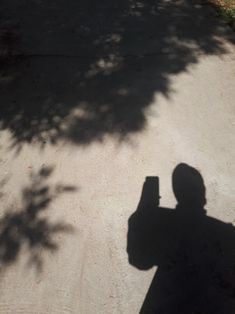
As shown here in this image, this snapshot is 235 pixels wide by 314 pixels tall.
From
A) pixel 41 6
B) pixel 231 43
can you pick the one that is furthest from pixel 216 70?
pixel 41 6

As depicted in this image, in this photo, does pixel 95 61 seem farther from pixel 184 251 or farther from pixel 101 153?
pixel 184 251

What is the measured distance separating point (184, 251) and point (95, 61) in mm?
3195

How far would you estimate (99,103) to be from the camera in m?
4.29

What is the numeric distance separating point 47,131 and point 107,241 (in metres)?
1.66

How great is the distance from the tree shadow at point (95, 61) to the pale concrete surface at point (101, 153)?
19mm

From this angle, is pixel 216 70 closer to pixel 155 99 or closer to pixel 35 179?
pixel 155 99

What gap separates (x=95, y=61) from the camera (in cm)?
495

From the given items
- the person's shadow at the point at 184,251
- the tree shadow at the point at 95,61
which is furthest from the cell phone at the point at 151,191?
the tree shadow at the point at 95,61

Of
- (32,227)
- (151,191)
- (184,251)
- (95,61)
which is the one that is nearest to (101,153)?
(151,191)

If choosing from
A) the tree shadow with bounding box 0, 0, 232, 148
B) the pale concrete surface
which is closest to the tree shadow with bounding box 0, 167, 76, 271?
the pale concrete surface

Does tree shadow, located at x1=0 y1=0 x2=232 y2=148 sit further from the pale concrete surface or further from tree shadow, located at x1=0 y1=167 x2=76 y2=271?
tree shadow, located at x1=0 y1=167 x2=76 y2=271

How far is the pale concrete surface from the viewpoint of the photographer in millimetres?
2834

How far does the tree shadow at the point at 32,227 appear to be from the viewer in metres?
3.02

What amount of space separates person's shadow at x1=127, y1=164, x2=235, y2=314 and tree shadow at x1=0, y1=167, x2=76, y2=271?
74 cm
